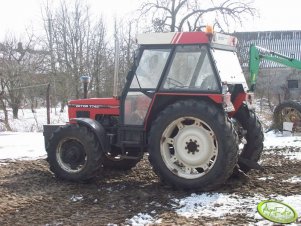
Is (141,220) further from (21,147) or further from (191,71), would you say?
(21,147)

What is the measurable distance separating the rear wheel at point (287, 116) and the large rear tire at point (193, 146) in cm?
664

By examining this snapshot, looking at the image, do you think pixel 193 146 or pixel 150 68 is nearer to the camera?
pixel 193 146

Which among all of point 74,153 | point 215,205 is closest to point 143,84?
point 74,153

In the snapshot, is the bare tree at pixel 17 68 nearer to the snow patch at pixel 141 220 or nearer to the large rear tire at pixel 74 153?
the large rear tire at pixel 74 153

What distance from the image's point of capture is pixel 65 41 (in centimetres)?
2633

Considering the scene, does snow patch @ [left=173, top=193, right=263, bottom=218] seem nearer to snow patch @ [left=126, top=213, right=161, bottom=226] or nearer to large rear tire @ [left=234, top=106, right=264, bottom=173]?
snow patch @ [left=126, top=213, right=161, bottom=226]

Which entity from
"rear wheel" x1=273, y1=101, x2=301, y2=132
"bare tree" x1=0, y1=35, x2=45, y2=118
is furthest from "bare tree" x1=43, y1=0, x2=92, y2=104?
"rear wheel" x1=273, y1=101, x2=301, y2=132

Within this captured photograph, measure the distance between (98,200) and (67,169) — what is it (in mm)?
1199

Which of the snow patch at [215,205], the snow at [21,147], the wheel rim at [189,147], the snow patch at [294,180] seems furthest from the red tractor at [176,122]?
the snow at [21,147]

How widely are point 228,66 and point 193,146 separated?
4.27ft

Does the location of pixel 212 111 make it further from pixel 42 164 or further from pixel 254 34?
pixel 254 34

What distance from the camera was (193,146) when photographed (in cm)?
551

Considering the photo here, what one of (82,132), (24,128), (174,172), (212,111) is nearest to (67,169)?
(82,132)
